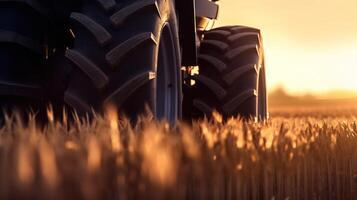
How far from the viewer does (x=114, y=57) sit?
3.71 meters

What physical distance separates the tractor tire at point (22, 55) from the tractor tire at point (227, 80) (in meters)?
2.03

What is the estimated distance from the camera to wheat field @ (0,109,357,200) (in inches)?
67.9

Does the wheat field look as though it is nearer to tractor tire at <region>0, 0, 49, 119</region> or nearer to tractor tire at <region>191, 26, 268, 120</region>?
tractor tire at <region>0, 0, 49, 119</region>

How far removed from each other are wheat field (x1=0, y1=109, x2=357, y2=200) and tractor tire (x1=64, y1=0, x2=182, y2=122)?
0.49m

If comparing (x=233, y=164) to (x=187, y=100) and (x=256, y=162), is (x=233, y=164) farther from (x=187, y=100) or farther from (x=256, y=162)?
(x=187, y=100)

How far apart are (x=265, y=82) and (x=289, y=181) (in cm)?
402

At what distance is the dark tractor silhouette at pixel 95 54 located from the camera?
372cm

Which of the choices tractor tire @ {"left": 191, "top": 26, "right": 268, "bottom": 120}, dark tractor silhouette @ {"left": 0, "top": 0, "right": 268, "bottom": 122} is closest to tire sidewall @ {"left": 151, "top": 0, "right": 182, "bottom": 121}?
dark tractor silhouette @ {"left": 0, "top": 0, "right": 268, "bottom": 122}

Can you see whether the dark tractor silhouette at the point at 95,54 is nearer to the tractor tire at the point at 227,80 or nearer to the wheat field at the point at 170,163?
the tractor tire at the point at 227,80

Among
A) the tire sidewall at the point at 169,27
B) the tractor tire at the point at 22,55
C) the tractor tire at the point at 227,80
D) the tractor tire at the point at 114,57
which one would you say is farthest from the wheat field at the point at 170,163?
the tractor tire at the point at 227,80

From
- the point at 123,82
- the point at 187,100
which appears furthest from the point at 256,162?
the point at 187,100

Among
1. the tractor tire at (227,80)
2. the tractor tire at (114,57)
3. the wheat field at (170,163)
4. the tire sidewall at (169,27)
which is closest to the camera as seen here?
the wheat field at (170,163)

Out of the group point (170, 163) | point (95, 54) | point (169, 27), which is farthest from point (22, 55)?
point (170, 163)

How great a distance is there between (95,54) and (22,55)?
65cm
